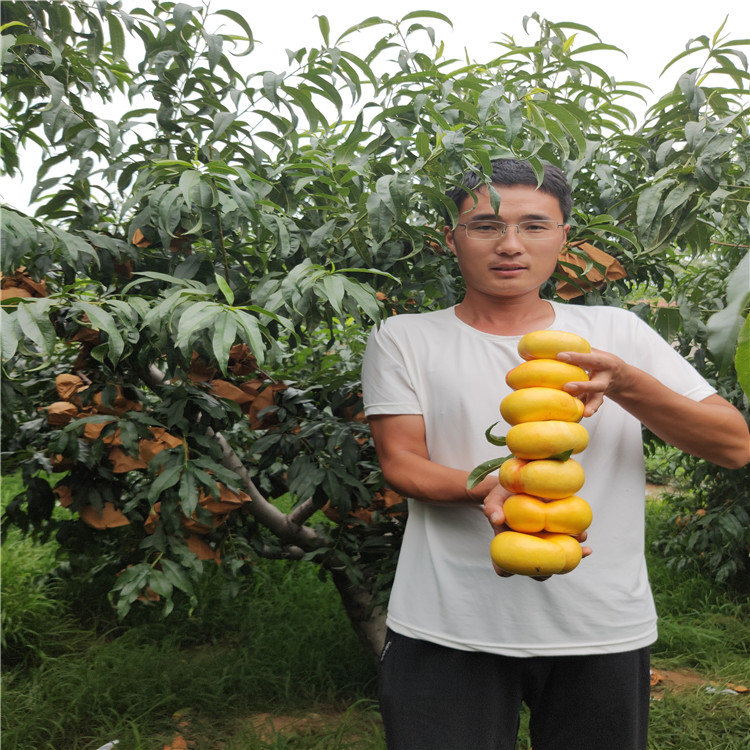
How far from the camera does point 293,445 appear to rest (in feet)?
6.78

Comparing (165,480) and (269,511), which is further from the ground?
(165,480)

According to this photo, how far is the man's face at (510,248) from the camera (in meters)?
1.48

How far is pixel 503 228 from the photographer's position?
4.87ft

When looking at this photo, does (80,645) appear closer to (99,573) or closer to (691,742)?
(99,573)

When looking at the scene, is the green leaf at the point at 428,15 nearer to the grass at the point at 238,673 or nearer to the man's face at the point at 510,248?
the man's face at the point at 510,248

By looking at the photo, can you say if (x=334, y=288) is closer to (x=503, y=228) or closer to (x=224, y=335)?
(x=224, y=335)

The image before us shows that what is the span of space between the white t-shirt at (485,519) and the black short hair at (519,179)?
0.76ft

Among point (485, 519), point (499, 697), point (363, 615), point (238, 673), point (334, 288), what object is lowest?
point (238, 673)

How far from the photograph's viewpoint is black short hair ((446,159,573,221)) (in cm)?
152

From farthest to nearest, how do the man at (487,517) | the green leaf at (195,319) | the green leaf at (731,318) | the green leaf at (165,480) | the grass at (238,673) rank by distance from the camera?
the grass at (238,673) < the green leaf at (165,480) < the man at (487,517) < the green leaf at (195,319) < the green leaf at (731,318)

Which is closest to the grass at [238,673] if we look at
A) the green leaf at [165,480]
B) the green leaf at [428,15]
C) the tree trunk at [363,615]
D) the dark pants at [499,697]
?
the tree trunk at [363,615]

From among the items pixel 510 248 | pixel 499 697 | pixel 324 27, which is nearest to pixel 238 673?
pixel 499 697

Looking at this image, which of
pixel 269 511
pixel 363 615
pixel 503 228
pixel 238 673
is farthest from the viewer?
pixel 238 673

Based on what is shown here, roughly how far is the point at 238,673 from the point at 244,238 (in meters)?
2.00
